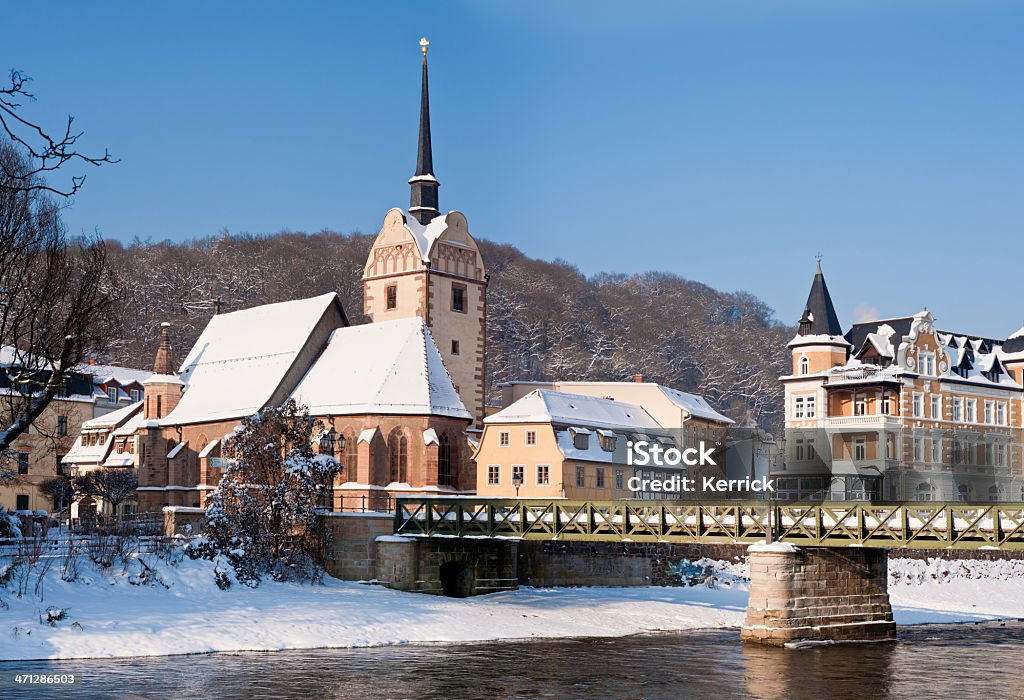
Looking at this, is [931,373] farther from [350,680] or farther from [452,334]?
[350,680]

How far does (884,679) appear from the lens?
Answer: 32719mm

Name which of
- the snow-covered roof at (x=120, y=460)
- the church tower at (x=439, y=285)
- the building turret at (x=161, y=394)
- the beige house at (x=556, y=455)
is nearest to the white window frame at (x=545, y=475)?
the beige house at (x=556, y=455)

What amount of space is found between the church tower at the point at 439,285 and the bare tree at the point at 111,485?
57.0 feet

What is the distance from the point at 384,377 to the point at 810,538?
82.8 ft

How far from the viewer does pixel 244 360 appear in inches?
2699

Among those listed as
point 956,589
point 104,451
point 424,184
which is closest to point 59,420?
point 104,451

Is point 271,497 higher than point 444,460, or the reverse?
point 444,460

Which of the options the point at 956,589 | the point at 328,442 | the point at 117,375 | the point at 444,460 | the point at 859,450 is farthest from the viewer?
the point at 117,375

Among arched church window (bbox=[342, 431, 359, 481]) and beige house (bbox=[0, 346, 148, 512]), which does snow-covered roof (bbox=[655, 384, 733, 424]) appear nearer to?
arched church window (bbox=[342, 431, 359, 481])

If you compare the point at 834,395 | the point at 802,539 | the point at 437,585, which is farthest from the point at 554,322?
the point at 802,539

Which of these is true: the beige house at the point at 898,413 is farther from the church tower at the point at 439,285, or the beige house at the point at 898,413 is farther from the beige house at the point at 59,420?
the beige house at the point at 59,420

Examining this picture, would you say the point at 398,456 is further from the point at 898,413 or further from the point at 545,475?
the point at 898,413

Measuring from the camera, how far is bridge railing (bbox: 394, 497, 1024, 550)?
37531mm

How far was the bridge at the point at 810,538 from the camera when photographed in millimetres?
37938
